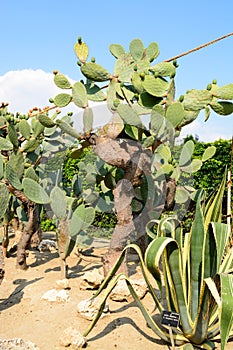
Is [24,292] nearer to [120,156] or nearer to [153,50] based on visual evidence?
[120,156]

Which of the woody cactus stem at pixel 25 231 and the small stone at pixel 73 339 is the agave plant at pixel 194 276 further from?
the woody cactus stem at pixel 25 231

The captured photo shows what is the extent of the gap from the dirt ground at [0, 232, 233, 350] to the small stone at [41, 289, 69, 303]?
25mm

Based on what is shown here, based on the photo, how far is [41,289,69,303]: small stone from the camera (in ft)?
7.99

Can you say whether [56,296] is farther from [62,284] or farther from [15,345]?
[15,345]

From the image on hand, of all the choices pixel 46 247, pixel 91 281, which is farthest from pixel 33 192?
pixel 46 247

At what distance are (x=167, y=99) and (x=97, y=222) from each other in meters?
3.33

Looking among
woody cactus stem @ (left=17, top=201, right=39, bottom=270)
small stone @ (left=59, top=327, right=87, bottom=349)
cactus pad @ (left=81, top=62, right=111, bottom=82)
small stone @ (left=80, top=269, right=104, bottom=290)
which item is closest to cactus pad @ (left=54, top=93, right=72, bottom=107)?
cactus pad @ (left=81, top=62, right=111, bottom=82)

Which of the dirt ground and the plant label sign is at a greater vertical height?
the plant label sign

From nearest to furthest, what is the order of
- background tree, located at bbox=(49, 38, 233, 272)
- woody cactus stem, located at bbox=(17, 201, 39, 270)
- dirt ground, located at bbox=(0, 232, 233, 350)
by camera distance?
dirt ground, located at bbox=(0, 232, 233, 350), background tree, located at bbox=(49, 38, 233, 272), woody cactus stem, located at bbox=(17, 201, 39, 270)

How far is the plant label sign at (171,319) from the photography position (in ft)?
5.67

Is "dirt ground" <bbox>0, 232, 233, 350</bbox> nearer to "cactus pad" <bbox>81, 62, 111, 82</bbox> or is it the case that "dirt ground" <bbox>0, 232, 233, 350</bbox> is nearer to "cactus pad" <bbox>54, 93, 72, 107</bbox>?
"cactus pad" <bbox>54, 93, 72, 107</bbox>

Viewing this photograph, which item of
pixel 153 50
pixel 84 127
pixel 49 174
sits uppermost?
pixel 153 50

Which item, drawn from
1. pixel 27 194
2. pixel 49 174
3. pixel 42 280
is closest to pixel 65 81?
pixel 27 194

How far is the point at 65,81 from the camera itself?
9.42 ft
